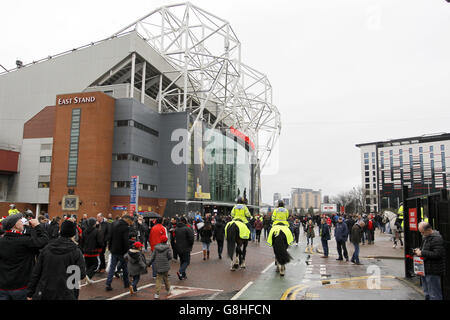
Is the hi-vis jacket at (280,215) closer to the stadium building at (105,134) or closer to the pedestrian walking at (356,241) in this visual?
the pedestrian walking at (356,241)

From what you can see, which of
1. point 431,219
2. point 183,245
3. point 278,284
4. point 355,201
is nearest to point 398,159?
point 355,201

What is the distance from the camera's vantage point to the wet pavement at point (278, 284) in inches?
311

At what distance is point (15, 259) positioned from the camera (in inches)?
196

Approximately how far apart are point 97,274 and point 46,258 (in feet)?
22.0

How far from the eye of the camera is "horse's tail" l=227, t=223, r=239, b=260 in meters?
11.6

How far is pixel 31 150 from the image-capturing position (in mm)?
42656

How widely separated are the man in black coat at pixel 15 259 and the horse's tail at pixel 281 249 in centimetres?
719

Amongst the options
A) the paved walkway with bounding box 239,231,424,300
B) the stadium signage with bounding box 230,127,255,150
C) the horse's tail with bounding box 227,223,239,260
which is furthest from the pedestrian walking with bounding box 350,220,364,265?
the stadium signage with bounding box 230,127,255,150

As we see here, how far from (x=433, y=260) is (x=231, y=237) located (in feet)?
20.9

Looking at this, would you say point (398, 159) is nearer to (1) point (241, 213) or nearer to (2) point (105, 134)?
(2) point (105, 134)

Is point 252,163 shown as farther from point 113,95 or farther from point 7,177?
point 7,177

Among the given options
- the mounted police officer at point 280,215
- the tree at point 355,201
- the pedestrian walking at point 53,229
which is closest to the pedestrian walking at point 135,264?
the mounted police officer at point 280,215

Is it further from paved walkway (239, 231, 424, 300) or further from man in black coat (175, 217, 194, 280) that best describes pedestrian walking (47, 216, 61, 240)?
paved walkway (239, 231, 424, 300)
